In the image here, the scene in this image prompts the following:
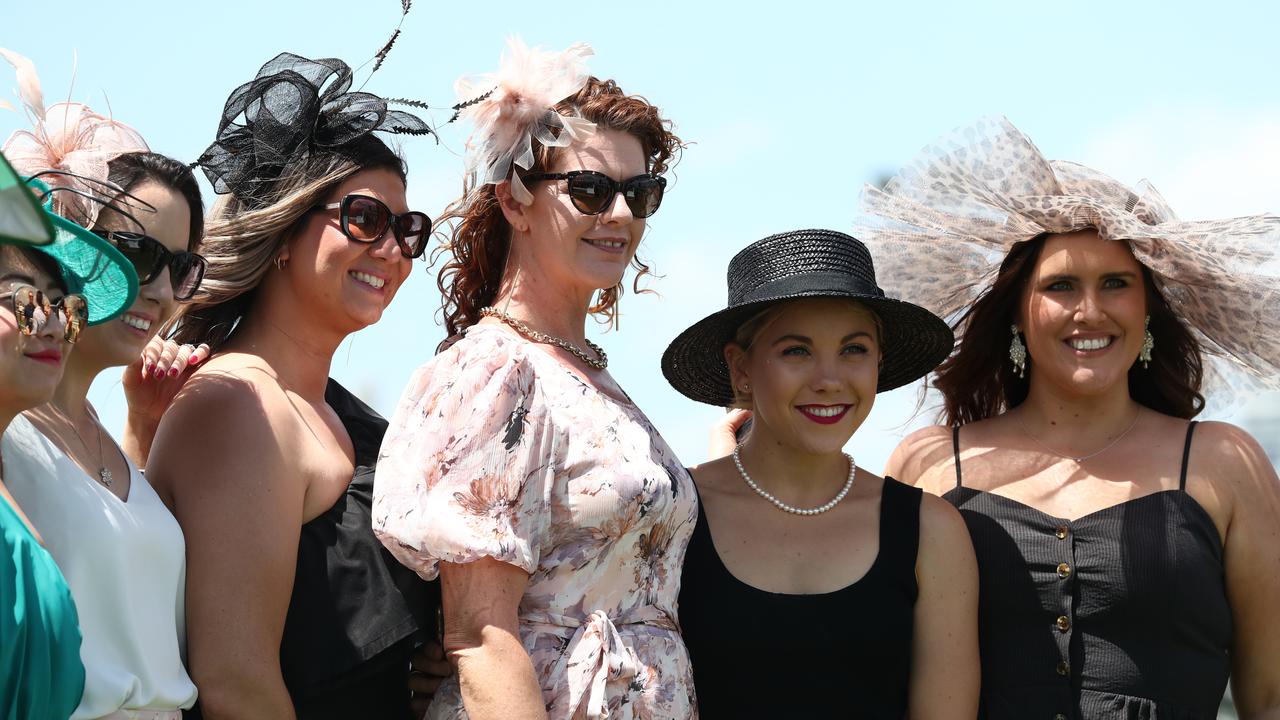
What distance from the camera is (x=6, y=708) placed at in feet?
9.32

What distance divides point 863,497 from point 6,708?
249cm

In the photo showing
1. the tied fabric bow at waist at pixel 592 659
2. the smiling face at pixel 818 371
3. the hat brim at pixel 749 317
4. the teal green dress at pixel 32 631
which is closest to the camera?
the teal green dress at pixel 32 631

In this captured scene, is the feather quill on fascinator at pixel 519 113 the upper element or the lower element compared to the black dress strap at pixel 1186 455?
upper

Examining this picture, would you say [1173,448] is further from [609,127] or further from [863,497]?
[609,127]

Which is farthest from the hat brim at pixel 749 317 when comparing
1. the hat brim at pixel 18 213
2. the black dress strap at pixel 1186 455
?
the hat brim at pixel 18 213

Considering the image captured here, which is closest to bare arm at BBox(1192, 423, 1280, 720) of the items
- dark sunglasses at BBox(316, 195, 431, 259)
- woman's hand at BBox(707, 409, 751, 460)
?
woman's hand at BBox(707, 409, 751, 460)

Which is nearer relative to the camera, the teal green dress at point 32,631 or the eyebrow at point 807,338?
the teal green dress at point 32,631

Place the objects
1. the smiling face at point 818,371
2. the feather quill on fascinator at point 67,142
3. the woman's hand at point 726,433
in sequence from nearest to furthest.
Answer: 1. the feather quill on fascinator at point 67,142
2. the smiling face at point 818,371
3. the woman's hand at point 726,433

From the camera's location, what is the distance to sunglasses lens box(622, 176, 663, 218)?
4.16 m

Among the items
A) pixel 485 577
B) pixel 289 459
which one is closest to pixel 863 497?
pixel 485 577

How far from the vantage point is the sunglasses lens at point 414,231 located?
4224mm

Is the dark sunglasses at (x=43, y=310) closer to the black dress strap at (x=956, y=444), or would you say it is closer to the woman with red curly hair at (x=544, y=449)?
the woman with red curly hair at (x=544, y=449)

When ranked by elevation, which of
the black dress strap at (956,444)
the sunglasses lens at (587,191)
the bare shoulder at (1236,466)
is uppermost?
the sunglasses lens at (587,191)

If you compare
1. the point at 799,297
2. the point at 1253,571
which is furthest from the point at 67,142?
the point at 1253,571
